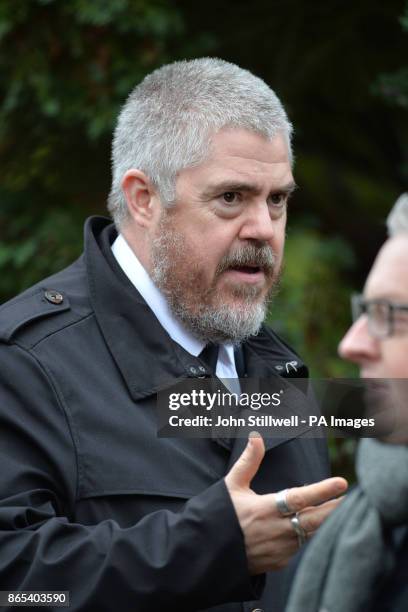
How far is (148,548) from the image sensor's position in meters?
2.77

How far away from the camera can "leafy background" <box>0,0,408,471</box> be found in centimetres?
544

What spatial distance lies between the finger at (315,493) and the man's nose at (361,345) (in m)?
0.40

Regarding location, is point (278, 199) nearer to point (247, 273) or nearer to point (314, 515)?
point (247, 273)

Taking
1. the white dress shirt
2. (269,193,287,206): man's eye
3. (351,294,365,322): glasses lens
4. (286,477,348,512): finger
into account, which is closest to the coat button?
the white dress shirt

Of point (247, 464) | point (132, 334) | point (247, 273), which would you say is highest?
point (247, 273)

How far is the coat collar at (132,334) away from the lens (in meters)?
3.14

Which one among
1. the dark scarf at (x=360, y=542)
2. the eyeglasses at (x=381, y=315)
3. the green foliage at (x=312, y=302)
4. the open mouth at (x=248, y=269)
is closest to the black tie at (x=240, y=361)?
the open mouth at (x=248, y=269)

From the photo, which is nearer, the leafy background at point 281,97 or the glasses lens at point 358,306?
the glasses lens at point 358,306

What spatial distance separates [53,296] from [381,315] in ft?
4.23

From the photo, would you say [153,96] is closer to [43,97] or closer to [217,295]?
[217,295]

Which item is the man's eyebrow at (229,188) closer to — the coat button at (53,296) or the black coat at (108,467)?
the black coat at (108,467)

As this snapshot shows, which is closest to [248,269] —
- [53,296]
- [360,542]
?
[53,296]

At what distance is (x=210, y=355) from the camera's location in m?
3.46

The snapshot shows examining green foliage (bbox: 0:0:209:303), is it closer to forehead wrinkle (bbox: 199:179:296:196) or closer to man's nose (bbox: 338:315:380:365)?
forehead wrinkle (bbox: 199:179:296:196)
